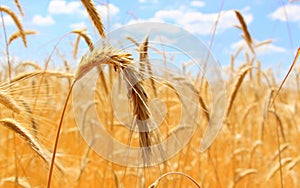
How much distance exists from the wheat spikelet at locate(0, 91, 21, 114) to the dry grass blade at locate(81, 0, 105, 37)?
27 centimetres

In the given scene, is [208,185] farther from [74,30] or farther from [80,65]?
[80,65]

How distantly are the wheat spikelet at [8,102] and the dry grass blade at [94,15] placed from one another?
269 mm

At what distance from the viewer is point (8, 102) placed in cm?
86

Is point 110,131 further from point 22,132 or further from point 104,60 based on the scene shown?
point 104,60

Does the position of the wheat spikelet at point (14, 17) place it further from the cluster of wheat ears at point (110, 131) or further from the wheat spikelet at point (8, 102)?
the wheat spikelet at point (8, 102)

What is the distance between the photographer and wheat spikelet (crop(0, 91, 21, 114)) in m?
0.85

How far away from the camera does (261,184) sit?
7.75 ft

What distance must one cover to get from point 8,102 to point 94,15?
0.33 metres

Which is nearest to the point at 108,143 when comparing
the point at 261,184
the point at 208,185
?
the point at 208,185

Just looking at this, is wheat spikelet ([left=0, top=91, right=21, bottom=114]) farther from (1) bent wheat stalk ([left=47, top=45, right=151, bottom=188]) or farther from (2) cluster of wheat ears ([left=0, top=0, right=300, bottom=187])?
(1) bent wheat stalk ([left=47, top=45, right=151, bottom=188])

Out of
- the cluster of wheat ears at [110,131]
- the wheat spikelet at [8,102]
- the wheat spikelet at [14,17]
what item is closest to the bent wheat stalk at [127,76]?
the cluster of wheat ears at [110,131]

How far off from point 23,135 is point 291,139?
340 centimetres

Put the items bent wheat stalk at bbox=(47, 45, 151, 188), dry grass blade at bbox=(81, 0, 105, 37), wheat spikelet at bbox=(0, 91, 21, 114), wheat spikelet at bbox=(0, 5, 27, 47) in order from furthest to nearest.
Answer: wheat spikelet at bbox=(0, 5, 27, 47)
dry grass blade at bbox=(81, 0, 105, 37)
wheat spikelet at bbox=(0, 91, 21, 114)
bent wheat stalk at bbox=(47, 45, 151, 188)

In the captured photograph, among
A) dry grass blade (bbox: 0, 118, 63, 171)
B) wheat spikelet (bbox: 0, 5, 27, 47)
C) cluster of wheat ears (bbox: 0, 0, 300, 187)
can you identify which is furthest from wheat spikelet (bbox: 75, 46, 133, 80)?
wheat spikelet (bbox: 0, 5, 27, 47)
